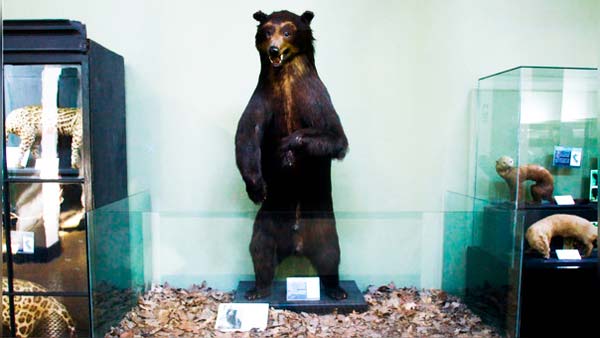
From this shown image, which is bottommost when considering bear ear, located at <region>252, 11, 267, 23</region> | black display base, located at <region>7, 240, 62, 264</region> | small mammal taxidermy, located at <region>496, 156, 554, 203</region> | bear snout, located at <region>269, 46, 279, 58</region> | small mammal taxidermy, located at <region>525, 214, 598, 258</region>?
black display base, located at <region>7, 240, 62, 264</region>

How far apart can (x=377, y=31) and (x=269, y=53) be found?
73cm

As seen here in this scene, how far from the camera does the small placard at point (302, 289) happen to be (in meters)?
1.91

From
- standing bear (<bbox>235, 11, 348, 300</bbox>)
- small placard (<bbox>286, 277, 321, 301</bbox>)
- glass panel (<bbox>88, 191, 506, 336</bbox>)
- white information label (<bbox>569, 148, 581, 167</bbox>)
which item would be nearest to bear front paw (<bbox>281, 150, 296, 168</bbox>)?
standing bear (<bbox>235, 11, 348, 300</bbox>)

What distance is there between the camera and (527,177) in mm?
2082

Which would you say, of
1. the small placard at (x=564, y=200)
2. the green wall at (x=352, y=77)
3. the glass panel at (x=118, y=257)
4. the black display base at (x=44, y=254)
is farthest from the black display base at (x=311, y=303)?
the small placard at (x=564, y=200)

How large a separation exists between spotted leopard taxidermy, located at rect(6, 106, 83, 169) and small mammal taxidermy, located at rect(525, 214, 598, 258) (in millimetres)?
1989

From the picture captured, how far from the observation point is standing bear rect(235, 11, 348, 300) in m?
1.81

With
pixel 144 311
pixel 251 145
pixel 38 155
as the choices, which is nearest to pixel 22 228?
pixel 38 155

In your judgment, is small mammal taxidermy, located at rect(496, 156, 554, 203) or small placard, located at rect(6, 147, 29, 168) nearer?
small placard, located at rect(6, 147, 29, 168)

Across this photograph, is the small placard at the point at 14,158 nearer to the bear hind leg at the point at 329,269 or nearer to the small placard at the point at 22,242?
the small placard at the point at 22,242

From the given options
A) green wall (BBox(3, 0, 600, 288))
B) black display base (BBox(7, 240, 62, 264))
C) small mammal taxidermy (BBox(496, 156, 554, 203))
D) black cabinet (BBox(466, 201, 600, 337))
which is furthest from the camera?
green wall (BBox(3, 0, 600, 288))

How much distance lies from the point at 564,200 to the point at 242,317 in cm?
161

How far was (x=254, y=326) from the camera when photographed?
70.7 inches

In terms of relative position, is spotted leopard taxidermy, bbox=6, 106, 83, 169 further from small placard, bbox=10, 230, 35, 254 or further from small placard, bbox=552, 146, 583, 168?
small placard, bbox=552, 146, 583, 168
